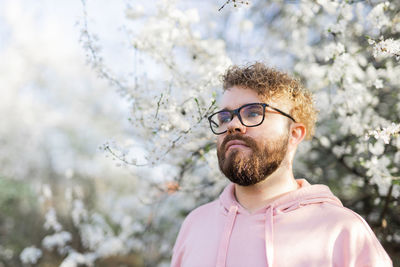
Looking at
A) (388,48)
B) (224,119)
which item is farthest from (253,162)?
(388,48)

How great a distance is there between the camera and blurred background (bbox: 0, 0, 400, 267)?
95.3 inches

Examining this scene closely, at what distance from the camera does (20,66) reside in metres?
9.79

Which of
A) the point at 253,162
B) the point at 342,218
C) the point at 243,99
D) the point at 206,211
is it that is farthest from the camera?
the point at 206,211

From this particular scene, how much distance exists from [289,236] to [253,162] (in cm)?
34

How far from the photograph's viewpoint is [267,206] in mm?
1616

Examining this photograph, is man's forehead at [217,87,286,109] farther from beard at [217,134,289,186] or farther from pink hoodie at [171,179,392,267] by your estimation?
pink hoodie at [171,179,392,267]

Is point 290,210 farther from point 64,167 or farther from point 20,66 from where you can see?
point 20,66

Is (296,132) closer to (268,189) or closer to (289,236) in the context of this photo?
(268,189)

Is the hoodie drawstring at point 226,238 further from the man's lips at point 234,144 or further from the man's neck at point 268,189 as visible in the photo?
the man's lips at point 234,144

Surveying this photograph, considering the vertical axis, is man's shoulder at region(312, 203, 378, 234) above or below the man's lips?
below

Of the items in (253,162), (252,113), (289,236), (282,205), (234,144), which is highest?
(252,113)

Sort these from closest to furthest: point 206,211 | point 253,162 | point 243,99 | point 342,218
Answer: point 342,218, point 253,162, point 243,99, point 206,211

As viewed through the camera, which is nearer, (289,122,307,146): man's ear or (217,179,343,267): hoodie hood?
(217,179,343,267): hoodie hood

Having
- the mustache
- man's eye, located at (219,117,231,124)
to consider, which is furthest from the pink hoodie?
man's eye, located at (219,117,231,124)
